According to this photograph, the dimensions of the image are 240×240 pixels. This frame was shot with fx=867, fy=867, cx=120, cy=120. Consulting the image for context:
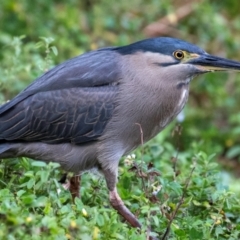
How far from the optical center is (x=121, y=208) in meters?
5.30

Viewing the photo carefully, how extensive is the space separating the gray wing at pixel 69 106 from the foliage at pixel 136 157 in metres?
0.24

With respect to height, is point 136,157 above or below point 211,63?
below

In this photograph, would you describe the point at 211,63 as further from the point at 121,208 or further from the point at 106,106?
the point at 121,208

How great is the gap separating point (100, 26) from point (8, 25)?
3.50 feet

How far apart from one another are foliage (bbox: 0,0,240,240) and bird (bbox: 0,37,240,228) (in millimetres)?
138

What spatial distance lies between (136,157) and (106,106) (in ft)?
2.69

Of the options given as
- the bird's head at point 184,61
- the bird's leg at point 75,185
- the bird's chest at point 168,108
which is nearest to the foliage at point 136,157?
the bird's leg at point 75,185

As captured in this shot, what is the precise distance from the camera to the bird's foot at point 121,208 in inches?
203

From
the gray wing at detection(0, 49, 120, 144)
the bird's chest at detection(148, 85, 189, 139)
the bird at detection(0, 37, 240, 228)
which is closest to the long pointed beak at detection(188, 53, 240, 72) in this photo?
the bird at detection(0, 37, 240, 228)

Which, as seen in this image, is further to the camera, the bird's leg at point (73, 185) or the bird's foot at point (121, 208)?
the bird's leg at point (73, 185)

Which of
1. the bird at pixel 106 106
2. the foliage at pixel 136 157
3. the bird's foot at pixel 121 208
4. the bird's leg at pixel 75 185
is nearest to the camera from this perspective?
the foliage at pixel 136 157

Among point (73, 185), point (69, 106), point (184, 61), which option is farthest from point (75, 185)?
point (184, 61)

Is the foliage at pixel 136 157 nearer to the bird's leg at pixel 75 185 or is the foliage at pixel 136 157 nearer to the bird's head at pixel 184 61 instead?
the bird's leg at pixel 75 185

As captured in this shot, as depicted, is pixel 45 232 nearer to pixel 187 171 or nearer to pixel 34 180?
pixel 34 180
